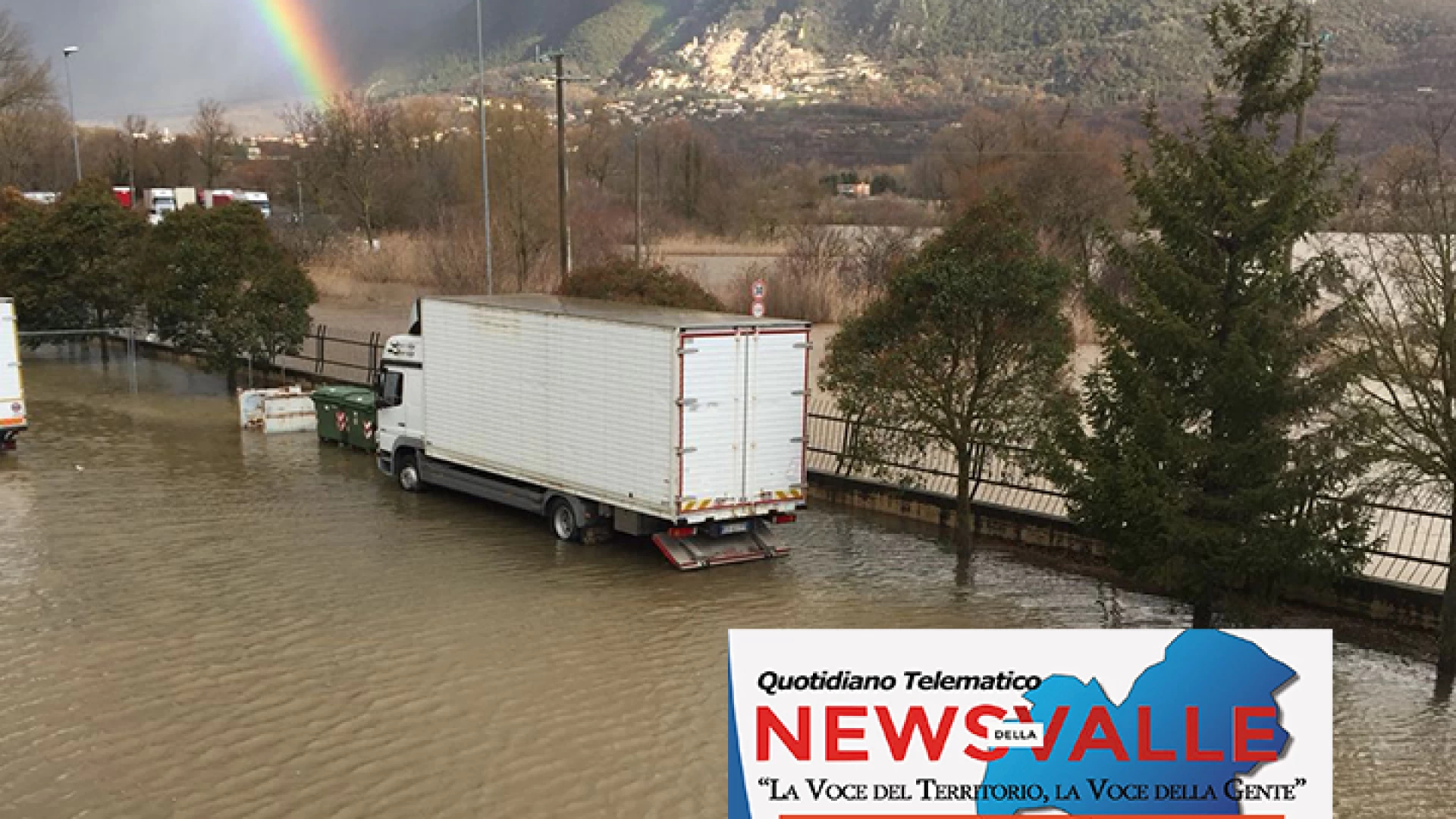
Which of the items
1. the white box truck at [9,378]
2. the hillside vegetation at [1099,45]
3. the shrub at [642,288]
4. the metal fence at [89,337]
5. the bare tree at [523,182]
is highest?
the hillside vegetation at [1099,45]

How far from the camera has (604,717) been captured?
1181 centimetres

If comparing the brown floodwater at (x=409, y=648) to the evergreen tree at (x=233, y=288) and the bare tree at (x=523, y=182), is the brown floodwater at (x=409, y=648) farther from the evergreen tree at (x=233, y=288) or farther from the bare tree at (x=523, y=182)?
the bare tree at (x=523, y=182)

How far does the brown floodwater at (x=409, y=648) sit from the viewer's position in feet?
34.2

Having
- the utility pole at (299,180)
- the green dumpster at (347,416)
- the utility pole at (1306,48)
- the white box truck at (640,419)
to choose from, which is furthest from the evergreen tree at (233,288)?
the utility pole at (299,180)

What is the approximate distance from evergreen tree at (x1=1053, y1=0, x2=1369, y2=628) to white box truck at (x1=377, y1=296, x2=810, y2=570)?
449 cm

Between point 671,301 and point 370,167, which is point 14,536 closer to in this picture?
point 671,301

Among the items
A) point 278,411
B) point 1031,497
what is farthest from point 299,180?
point 1031,497

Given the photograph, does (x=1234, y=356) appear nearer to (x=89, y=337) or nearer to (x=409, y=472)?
(x=409, y=472)

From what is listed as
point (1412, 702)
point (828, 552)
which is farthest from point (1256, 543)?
point (828, 552)

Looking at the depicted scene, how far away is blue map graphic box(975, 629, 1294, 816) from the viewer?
464 centimetres

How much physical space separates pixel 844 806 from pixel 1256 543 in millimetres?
9640

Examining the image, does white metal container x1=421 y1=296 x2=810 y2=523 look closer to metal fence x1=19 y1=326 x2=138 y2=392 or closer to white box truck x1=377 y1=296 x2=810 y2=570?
white box truck x1=377 y1=296 x2=810 y2=570

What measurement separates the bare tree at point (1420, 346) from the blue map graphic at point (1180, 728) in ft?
28.4

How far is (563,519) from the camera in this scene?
17.9m
